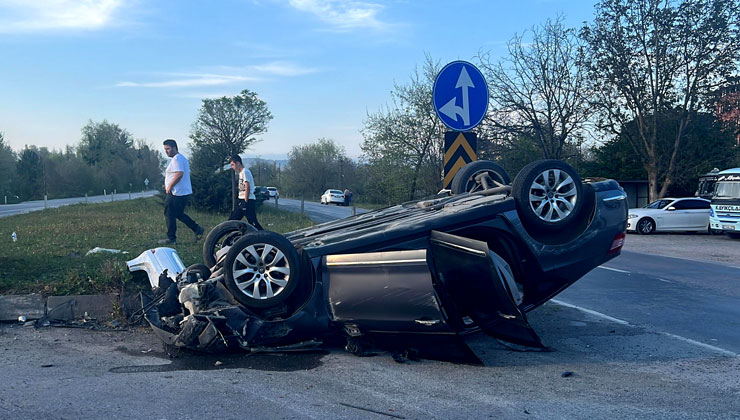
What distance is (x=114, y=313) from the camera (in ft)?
20.5

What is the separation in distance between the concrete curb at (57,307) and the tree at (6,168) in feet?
202

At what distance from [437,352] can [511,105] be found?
23310mm

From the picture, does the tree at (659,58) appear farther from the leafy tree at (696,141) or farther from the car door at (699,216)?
the car door at (699,216)

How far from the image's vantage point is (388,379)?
4555 millimetres

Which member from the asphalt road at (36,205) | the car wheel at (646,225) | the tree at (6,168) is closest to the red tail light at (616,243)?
the car wheel at (646,225)

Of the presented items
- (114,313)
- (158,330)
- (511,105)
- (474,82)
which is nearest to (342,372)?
(158,330)

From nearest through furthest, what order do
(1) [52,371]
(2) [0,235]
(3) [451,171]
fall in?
(1) [52,371] → (3) [451,171] → (2) [0,235]

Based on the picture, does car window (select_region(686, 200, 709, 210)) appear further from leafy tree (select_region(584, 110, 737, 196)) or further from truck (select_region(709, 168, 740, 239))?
leafy tree (select_region(584, 110, 737, 196))

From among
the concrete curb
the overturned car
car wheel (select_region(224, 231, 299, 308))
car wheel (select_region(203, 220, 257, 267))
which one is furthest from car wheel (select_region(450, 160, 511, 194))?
the concrete curb

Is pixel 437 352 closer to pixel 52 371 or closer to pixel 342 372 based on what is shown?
pixel 342 372

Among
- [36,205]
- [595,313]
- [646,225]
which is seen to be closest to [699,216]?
[646,225]

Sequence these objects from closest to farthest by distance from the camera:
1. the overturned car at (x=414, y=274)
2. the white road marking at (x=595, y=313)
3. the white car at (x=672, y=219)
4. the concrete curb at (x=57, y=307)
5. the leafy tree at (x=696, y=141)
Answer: the overturned car at (x=414, y=274), the concrete curb at (x=57, y=307), the white road marking at (x=595, y=313), the white car at (x=672, y=219), the leafy tree at (x=696, y=141)

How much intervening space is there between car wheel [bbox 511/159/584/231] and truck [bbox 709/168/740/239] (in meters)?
17.4

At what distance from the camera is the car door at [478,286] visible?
4.61 m
